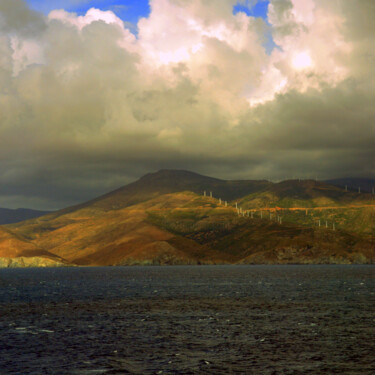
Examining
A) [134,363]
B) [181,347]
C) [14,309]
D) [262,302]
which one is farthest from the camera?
[262,302]

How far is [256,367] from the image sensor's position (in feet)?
123

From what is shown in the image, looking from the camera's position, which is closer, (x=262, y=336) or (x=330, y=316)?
(x=262, y=336)

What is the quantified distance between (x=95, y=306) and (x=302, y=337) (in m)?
43.0

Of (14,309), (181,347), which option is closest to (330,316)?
(181,347)

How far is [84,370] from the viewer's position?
1458 inches

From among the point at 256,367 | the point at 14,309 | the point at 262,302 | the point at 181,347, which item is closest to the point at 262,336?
the point at 181,347

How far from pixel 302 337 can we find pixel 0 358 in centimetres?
2807

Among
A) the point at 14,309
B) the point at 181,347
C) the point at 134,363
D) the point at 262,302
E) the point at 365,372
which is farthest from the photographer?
the point at 262,302

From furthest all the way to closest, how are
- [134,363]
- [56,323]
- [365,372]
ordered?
[56,323], [134,363], [365,372]

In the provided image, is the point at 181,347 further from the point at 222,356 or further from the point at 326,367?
the point at 326,367

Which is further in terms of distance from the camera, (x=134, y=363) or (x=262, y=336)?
(x=262, y=336)

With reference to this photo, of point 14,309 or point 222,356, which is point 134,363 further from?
point 14,309

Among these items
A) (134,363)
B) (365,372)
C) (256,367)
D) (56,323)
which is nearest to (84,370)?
(134,363)

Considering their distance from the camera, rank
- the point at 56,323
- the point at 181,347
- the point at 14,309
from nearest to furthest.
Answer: the point at 181,347 → the point at 56,323 → the point at 14,309
